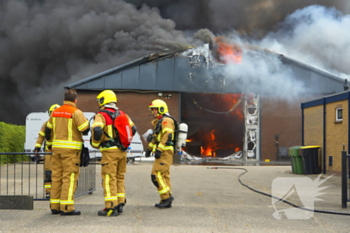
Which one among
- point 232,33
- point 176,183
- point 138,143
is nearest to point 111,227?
point 176,183

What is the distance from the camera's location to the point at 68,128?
241 inches

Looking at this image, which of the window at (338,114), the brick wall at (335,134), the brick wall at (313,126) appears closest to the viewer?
the brick wall at (335,134)

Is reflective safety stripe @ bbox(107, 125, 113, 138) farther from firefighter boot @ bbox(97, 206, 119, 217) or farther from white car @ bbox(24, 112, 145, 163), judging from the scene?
white car @ bbox(24, 112, 145, 163)

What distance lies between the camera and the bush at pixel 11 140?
17047 millimetres

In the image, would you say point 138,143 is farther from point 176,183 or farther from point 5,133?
point 176,183

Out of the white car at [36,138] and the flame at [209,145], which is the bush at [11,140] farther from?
the flame at [209,145]

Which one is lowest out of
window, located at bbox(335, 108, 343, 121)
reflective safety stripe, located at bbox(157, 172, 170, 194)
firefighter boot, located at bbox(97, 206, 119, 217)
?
firefighter boot, located at bbox(97, 206, 119, 217)

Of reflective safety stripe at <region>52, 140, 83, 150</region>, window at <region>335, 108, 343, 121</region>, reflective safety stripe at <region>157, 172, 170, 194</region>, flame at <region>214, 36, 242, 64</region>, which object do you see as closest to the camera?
reflective safety stripe at <region>52, 140, 83, 150</region>

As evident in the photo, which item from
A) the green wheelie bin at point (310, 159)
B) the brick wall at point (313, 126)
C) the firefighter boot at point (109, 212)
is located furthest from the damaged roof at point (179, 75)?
the firefighter boot at point (109, 212)

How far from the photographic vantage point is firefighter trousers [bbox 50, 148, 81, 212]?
235 inches

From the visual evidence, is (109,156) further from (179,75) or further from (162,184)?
(179,75)

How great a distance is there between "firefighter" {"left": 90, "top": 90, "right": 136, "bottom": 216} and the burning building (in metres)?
17.9

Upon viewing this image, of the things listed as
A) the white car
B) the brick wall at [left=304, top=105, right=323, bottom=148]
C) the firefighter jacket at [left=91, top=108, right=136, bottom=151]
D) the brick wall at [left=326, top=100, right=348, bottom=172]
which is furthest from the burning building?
the firefighter jacket at [left=91, top=108, right=136, bottom=151]

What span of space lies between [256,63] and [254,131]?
4165mm
